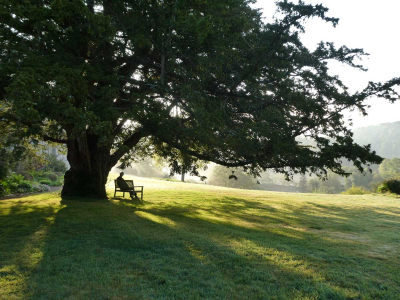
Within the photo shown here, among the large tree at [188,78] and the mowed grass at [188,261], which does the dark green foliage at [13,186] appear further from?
the mowed grass at [188,261]

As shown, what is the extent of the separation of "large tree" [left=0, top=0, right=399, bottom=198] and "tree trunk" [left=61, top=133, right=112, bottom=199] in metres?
1.61

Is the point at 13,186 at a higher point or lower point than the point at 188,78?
lower

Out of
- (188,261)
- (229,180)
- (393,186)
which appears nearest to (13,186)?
(188,261)

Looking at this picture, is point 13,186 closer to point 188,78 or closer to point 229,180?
point 188,78

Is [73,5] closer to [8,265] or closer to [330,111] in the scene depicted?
[8,265]

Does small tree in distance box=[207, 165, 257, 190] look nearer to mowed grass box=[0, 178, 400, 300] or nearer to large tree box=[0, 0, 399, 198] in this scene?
large tree box=[0, 0, 399, 198]

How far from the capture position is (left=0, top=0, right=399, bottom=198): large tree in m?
7.96

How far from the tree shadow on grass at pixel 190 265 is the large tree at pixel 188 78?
2.80 m

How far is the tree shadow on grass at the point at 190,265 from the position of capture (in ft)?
12.4

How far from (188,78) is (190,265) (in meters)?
7.21

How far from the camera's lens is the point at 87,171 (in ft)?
46.3

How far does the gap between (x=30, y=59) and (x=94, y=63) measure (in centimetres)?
276

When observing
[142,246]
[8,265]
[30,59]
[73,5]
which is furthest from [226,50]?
[8,265]

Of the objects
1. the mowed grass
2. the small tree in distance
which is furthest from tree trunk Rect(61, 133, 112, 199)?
the small tree in distance
